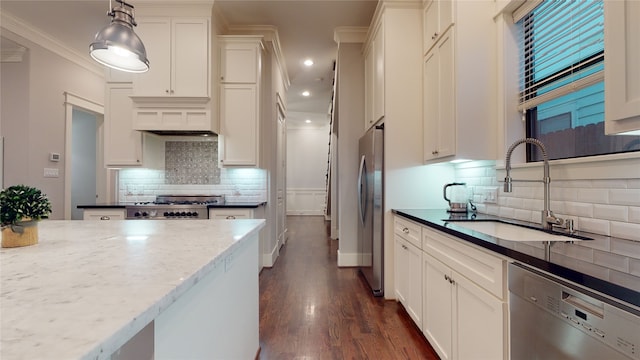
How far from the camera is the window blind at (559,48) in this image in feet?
4.97

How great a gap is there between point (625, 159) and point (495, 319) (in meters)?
0.92

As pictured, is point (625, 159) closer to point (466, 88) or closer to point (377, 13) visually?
point (466, 88)

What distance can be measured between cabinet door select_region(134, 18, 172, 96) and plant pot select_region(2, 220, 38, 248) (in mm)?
2447

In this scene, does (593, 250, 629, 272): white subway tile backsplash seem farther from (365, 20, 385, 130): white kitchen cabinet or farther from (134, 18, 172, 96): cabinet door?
(134, 18, 172, 96): cabinet door

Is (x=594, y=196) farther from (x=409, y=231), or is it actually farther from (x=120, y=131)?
(x=120, y=131)

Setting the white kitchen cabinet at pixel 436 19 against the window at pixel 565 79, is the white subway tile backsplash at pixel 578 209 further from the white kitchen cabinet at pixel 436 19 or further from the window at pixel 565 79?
the white kitchen cabinet at pixel 436 19

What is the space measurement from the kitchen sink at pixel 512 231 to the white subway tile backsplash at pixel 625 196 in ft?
0.72

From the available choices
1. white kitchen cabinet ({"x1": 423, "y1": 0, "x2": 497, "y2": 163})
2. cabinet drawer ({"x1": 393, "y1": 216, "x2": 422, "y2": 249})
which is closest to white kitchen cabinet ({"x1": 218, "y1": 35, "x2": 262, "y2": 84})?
white kitchen cabinet ({"x1": 423, "y1": 0, "x2": 497, "y2": 163})

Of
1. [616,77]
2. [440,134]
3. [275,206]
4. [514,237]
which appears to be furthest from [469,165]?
[275,206]

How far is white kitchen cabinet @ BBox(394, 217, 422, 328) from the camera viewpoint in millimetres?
2135

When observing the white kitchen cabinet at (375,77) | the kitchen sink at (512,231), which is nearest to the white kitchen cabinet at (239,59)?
the white kitchen cabinet at (375,77)

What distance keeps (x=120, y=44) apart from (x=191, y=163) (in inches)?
88.6

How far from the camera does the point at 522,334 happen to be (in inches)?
41.2

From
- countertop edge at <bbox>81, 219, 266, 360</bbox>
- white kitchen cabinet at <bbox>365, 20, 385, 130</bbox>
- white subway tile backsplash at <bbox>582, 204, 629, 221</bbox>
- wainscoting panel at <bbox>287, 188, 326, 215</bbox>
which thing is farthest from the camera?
wainscoting panel at <bbox>287, 188, 326, 215</bbox>
